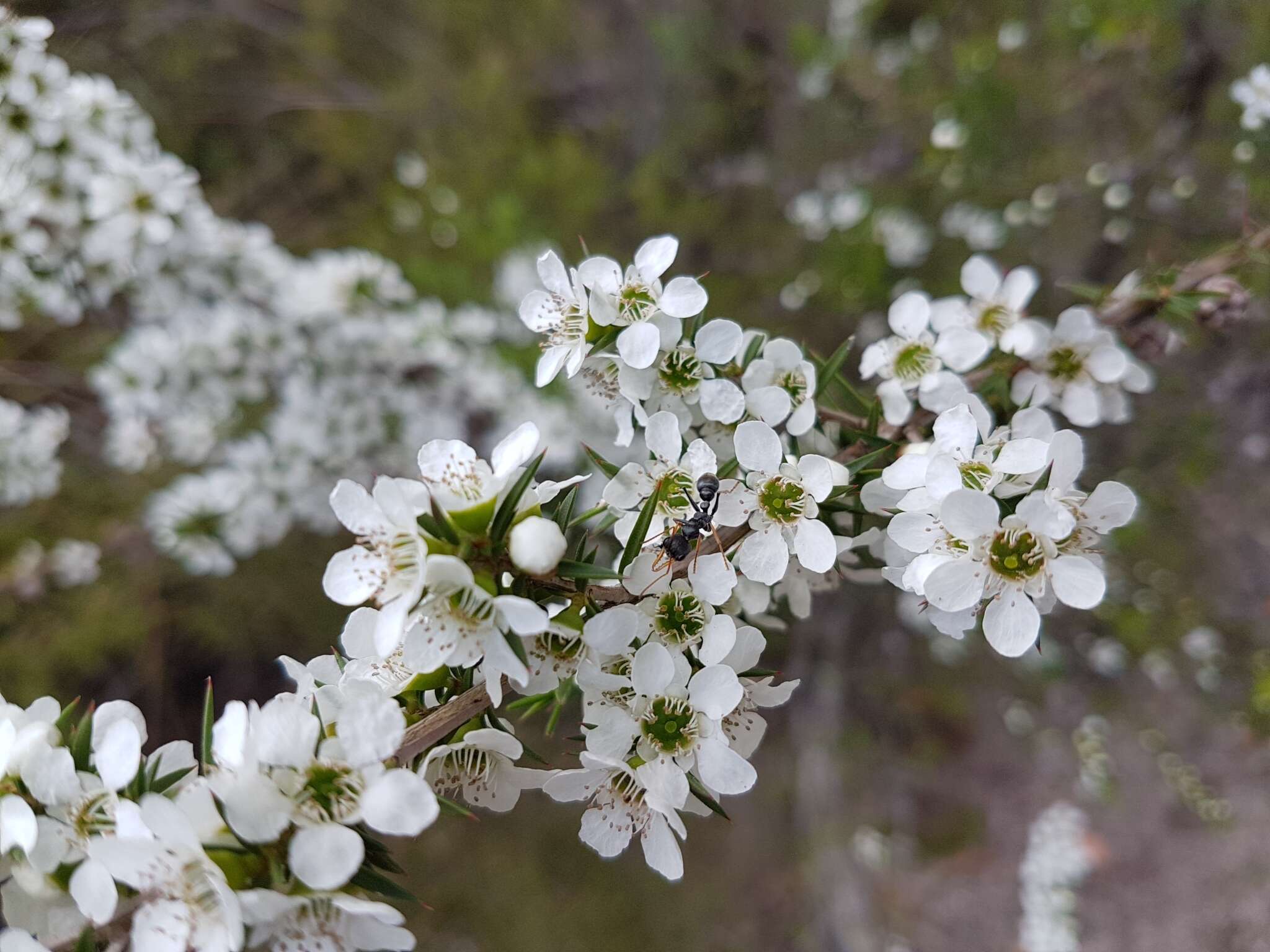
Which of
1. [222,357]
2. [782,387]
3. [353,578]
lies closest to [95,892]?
[353,578]

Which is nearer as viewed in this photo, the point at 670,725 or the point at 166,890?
the point at 166,890

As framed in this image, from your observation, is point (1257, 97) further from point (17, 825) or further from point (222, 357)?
point (222, 357)

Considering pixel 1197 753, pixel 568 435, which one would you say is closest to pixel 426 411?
pixel 568 435

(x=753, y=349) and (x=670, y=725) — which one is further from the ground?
(x=753, y=349)

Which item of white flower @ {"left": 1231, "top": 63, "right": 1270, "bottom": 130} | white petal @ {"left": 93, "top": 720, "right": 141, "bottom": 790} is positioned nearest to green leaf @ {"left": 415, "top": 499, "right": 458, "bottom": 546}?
white petal @ {"left": 93, "top": 720, "right": 141, "bottom": 790}

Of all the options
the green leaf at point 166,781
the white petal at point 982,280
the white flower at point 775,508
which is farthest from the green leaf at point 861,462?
the green leaf at point 166,781

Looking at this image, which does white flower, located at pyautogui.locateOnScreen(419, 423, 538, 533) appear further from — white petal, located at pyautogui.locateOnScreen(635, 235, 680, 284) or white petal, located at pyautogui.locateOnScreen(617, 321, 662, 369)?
white petal, located at pyautogui.locateOnScreen(635, 235, 680, 284)

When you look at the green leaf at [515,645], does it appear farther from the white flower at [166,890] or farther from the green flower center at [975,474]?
the green flower center at [975,474]
